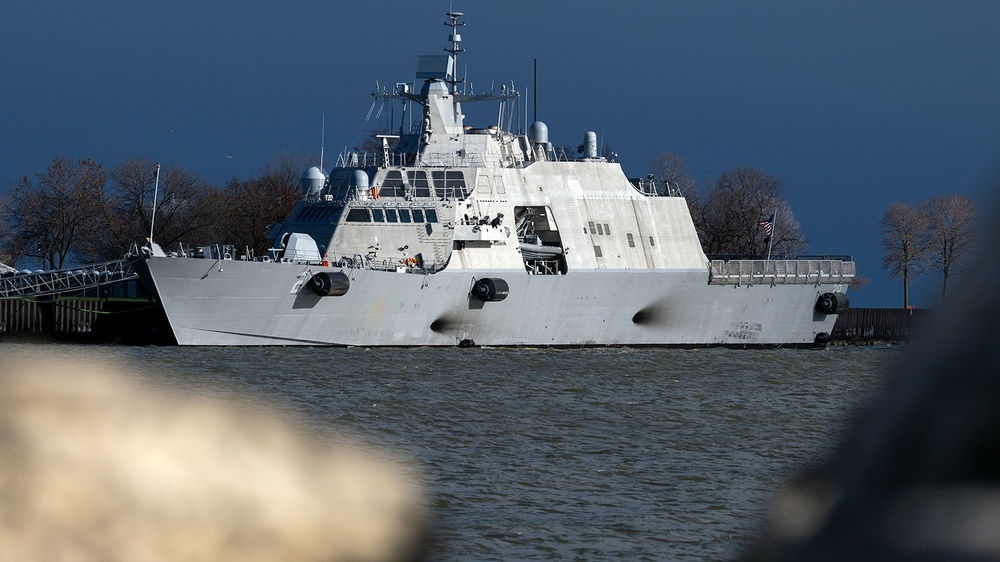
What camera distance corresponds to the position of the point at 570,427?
18.6m

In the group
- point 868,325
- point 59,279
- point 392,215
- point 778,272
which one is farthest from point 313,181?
point 868,325

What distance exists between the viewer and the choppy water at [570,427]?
10.3 metres

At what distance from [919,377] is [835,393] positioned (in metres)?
27.0

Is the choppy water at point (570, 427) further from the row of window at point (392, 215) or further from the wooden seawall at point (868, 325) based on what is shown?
the wooden seawall at point (868, 325)

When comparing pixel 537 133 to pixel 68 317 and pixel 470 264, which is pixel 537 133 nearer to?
pixel 470 264

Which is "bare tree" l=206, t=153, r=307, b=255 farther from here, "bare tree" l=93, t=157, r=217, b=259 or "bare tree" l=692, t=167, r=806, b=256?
"bare tree" l=692, t=167, r=806, b=256

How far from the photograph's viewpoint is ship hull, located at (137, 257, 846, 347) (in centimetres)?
3516

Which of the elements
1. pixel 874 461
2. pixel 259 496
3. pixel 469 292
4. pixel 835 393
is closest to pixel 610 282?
pixel 469 292

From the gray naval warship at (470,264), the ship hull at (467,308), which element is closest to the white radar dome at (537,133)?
the gray naval warship at (470,264)

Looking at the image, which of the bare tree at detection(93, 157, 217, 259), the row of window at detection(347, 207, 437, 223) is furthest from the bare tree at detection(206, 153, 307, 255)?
the row of window at detection(347, 207, 437, 223)

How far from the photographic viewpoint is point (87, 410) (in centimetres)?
434

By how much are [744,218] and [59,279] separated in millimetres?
40256

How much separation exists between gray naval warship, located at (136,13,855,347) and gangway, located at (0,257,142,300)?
229cm

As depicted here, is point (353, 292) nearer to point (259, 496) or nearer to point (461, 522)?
point (461, 522)
